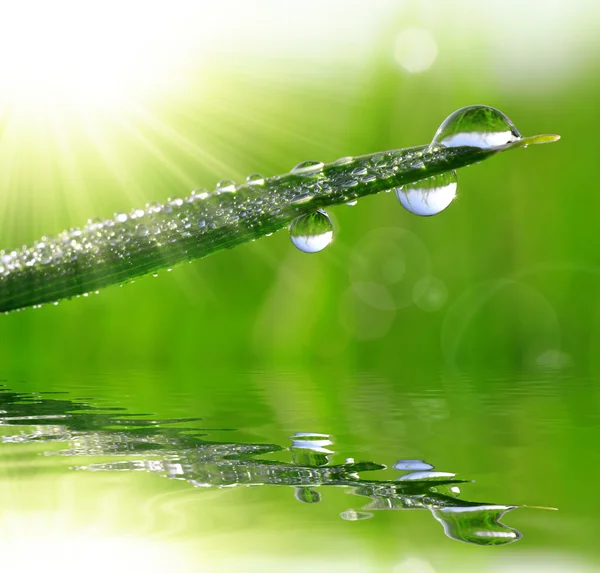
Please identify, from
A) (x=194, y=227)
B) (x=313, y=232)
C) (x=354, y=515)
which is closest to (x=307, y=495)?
(x=354, y=515)

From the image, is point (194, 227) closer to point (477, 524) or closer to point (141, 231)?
point (141, 231)

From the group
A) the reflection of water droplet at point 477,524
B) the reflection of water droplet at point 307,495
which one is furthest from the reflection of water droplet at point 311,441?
the reflection of water droplet at point 477,524

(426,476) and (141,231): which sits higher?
(141,231)

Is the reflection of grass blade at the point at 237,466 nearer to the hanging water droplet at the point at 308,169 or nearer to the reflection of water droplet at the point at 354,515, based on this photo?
the reflection of water droplet at the point at 354,515

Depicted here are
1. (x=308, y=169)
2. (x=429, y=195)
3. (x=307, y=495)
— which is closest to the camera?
(x=307, y=495)

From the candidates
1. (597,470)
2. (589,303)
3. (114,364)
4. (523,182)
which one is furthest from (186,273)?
(597,470)

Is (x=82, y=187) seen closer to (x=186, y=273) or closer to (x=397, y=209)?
(x=186, y=273)
